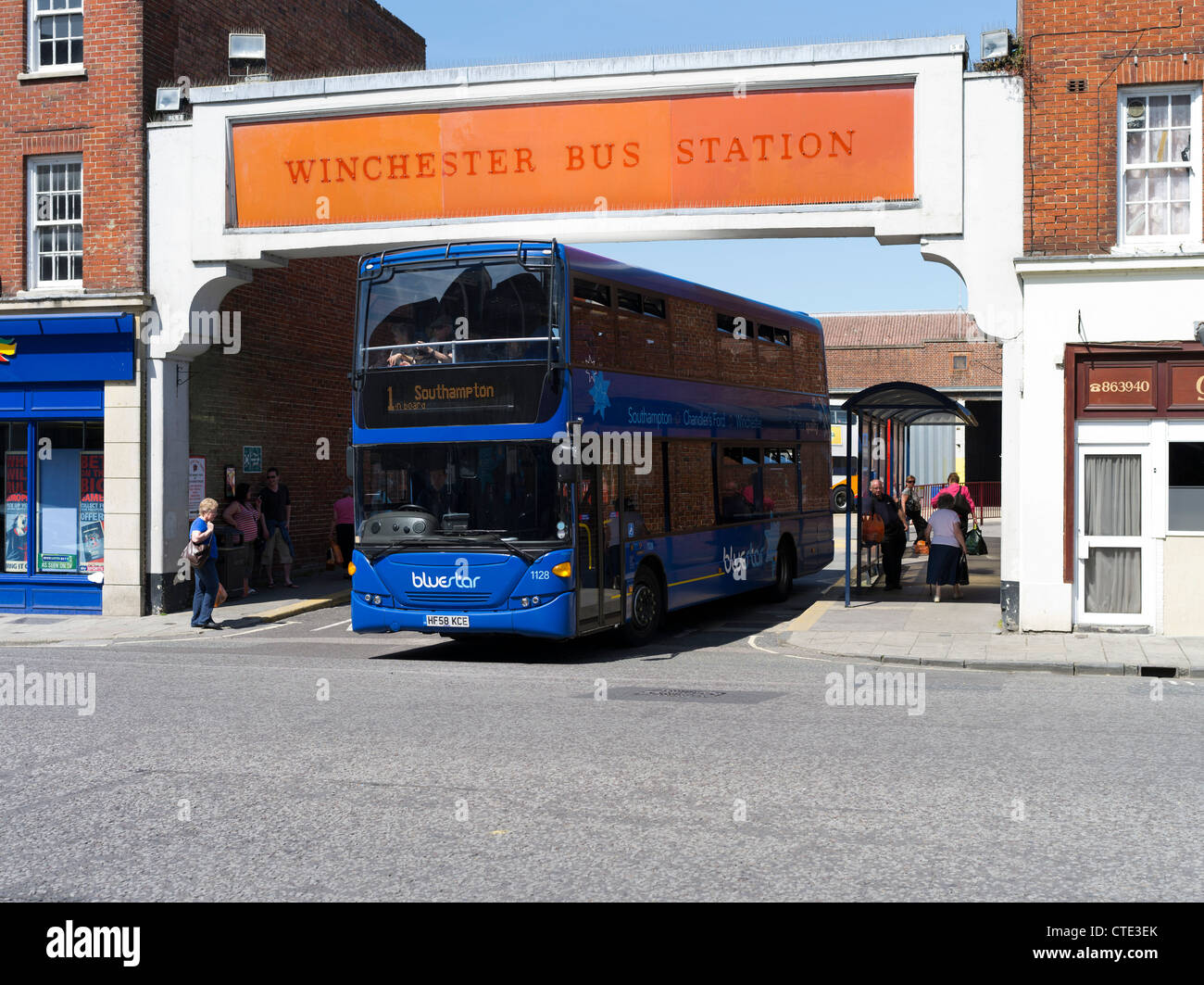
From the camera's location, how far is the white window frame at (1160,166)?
15.1 meters

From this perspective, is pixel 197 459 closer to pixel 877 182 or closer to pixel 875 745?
pixel 877 182

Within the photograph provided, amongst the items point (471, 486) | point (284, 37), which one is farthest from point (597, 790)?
point (284, 37)

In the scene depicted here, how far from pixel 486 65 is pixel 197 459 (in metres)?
7.58

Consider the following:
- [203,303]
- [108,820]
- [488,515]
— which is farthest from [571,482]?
[203,303]

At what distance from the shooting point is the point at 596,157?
1692cm

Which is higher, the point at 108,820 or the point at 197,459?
the point at 197,459

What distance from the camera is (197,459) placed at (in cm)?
1998

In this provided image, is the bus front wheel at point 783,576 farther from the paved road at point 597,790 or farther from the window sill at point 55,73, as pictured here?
the window sill at point 55,73

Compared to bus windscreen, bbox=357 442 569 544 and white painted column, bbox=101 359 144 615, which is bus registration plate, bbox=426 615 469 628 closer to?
bus windscreen, bbox=357 442 569 544

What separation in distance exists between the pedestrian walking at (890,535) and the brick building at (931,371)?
23.8 metres

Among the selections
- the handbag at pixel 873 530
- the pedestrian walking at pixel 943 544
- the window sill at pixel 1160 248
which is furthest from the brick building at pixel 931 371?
the window sill at pixel 1160 248

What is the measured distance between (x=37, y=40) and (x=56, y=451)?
630 centimetres

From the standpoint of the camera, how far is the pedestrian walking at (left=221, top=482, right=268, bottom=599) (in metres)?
20.5

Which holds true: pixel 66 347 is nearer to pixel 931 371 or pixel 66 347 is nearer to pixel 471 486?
pixel 471 486
